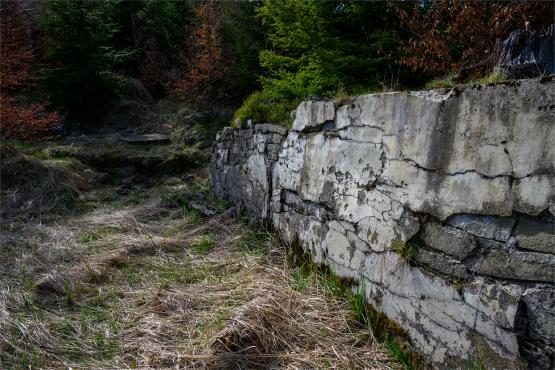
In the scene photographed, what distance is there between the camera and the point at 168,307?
8.77 ft

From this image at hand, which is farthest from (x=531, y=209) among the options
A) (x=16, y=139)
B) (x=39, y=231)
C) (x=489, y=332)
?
(x=16, y=139)

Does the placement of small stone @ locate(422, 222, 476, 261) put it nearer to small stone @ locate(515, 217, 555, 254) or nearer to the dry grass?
small stone @ locate(515, 217, 555, 254)

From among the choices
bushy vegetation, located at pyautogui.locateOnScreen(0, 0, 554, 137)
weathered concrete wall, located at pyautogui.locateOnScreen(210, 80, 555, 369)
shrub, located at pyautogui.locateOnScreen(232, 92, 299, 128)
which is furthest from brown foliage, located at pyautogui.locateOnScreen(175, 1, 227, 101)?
weathered concrete wall, located at pyautogui.locateOnScreen(210, 80, 555, 369)

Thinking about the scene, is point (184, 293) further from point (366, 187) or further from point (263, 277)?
point (366, 187)

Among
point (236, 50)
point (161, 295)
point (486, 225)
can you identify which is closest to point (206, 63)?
point (236, 50)

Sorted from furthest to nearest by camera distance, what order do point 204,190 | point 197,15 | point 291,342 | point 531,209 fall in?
1. point 197,15
2. point 204,190
3. point 291,342
4. point 531,209

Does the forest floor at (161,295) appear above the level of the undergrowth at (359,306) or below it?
below

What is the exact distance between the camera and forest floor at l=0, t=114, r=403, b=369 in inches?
83.9

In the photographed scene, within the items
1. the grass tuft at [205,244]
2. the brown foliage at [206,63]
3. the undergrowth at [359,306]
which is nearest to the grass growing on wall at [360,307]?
the undergrowth at [359,306]

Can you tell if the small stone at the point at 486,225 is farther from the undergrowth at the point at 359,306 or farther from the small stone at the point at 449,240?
the undergrowth at the point at 359,306

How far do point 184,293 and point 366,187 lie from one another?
1.56 metres

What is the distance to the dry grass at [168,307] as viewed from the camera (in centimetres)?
212

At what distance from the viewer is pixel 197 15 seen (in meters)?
11.1

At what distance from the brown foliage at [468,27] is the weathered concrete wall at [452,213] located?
166cm
